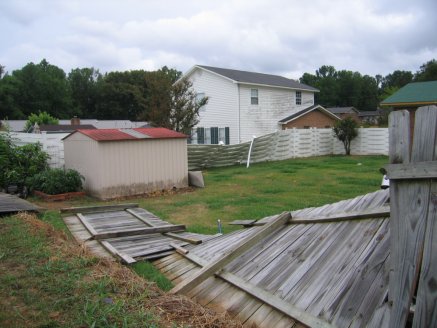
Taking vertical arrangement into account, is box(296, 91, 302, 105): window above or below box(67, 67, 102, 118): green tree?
below

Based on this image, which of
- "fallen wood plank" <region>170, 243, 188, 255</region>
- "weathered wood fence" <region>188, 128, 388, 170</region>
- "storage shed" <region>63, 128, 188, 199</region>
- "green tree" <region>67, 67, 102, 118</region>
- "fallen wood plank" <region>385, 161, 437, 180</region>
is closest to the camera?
"fallen wood plank" <region>385, 161, 437, 180</region>

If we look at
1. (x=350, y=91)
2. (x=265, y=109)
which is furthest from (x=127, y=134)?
(x=350, y=91)

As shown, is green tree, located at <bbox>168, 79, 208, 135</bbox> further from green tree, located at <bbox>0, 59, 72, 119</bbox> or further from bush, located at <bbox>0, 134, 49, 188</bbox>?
green tree, located at <bbox>0, 59, 72, 119</bbox>

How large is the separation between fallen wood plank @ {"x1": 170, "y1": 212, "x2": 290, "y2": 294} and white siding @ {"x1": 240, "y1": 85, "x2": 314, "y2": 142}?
21.7 meters

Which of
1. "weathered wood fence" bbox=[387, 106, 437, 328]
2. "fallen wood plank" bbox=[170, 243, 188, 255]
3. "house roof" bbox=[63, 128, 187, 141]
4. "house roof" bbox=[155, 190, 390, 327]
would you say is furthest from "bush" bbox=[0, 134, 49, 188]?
"weathered wood fence" bbox=[387, 106, 437, 328]

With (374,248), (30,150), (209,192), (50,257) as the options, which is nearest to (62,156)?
(30,150)

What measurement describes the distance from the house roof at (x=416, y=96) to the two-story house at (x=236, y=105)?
7037 mm

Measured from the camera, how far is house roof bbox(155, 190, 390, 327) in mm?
3230

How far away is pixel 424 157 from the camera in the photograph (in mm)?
2451

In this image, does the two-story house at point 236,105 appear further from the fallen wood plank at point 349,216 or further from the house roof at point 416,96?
the fallen wood plank at point 349,216

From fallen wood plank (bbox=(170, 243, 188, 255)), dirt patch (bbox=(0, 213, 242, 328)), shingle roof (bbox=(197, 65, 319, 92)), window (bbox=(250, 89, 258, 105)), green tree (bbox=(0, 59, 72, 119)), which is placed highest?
green tree (bbox=(0, 59, 72, 119))

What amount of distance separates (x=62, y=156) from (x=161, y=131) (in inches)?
158

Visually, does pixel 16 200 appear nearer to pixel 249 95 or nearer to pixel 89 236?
pixel 89 236

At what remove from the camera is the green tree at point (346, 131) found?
2345cm
